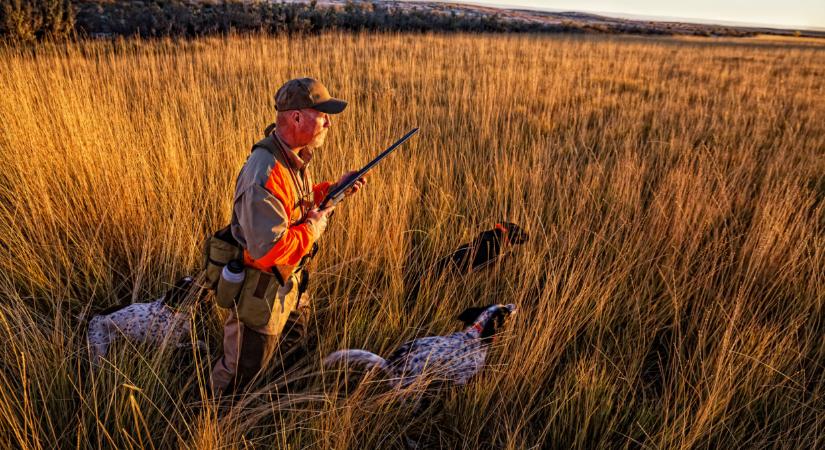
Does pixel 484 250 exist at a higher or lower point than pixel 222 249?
lower

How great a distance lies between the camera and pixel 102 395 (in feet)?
5.32

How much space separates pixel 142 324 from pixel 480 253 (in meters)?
1.58


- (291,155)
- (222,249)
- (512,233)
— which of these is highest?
(291,155)

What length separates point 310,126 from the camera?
1.47m

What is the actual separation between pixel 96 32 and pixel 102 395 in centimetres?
1497

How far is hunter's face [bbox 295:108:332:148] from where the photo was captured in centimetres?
145

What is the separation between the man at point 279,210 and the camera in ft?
4.49

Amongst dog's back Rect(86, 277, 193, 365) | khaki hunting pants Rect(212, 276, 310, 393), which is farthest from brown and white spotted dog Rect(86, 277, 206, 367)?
khaki hunting pants Rect(212, 276, 310, 393)

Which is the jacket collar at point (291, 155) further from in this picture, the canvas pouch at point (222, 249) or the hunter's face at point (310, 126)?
the canvas pouch at point (222, 249)

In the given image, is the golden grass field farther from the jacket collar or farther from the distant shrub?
the distant shrub

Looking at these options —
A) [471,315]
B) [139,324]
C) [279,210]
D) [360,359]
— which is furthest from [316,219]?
[139,324]

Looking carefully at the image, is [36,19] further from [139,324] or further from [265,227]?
[265,227]

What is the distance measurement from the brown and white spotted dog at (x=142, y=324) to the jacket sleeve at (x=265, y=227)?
68cm

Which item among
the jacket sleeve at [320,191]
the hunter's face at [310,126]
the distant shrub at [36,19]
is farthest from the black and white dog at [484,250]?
the distant shrub at [36,19]
